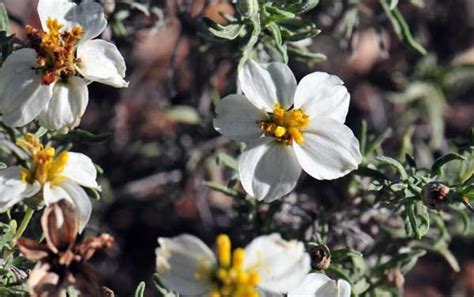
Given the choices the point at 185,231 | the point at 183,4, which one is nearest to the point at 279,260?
the point at 183,4

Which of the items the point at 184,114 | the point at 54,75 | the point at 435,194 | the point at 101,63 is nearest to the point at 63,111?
the point at 54,75

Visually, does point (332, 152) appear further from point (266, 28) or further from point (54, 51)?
point (54, 51)

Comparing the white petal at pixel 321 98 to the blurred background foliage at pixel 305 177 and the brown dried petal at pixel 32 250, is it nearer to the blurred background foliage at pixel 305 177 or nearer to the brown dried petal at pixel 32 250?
the blurred background foliage at pixel 305 177

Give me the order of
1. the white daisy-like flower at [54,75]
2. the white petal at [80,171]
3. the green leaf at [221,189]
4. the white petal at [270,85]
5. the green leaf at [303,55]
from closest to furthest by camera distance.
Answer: the white petal at [80,171]
the white daisy-like flower at [54,75]
the white petal at [270,85]
the green leaf at [221,189]
the green leaf at [303,55]

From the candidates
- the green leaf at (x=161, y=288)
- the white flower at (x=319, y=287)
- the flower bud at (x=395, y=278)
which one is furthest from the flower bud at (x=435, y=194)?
the green leaf at (x=161, y=288)

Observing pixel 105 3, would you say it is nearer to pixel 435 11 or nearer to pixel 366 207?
pixel 366 207

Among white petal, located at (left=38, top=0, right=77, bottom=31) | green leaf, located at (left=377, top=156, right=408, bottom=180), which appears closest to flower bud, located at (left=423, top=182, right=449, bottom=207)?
green leaf, located at (left=377, top=156, right=408, bottom=180)
